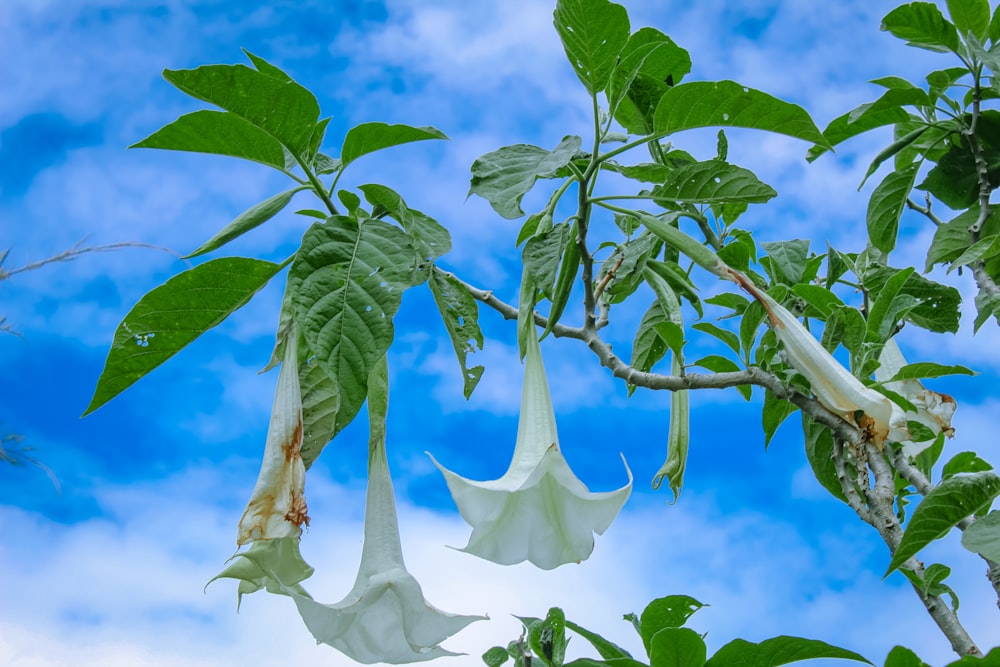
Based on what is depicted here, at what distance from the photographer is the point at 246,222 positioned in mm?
1389

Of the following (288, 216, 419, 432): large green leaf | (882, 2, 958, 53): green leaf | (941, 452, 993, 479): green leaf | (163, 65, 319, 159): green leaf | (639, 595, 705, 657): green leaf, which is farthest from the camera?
(882, 2, 958, 53): green leaf

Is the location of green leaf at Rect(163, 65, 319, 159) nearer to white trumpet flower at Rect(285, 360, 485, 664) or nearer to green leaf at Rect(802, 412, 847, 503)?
white trumpet flower at Rect(285, 360, 485, 664)

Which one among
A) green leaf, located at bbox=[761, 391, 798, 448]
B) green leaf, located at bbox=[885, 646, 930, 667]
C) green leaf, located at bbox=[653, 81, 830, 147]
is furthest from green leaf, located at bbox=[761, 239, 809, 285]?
green leaf, located at bbox=[885, 646, 930, 667]

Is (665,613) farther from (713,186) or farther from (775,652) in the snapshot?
(713,186)

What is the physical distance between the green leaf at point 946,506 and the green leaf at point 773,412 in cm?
53

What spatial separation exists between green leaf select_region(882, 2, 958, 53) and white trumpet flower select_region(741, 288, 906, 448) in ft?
3.68

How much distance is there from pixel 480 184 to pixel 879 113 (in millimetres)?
1296

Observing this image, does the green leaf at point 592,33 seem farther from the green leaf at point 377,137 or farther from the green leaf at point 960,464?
the green leaf at point 960,464

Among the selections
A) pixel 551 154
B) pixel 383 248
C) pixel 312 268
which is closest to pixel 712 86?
→ pixel 551 154

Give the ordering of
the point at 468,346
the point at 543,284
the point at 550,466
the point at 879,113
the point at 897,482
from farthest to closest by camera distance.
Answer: the point at 879,113 → the point at 897,482 → the point at 468,346 → the point at 543,284 → the point at 550,466

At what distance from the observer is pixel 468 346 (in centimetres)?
154

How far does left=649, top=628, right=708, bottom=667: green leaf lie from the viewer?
127 cm

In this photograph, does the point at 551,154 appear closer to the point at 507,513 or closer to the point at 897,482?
the point at 507,513

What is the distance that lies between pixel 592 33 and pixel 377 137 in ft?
1.25
